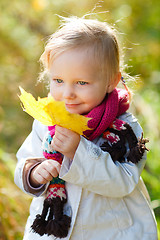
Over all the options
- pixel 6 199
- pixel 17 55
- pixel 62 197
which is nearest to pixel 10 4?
pixel 17 55

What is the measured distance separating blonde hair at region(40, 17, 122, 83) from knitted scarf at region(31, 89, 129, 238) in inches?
6.0

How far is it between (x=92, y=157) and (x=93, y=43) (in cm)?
53

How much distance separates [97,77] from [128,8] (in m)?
4.19

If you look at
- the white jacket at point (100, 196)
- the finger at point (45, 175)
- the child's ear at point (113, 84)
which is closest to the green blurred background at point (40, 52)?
the white jacket at point (100, 196)

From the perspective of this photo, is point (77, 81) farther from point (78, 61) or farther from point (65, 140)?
point (65, 140)

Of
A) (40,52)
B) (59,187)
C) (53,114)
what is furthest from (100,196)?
(40,52)

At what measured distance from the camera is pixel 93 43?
59.1 inches

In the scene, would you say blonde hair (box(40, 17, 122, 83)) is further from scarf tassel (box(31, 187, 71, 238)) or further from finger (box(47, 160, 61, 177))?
scarf tassel (box(31, 187, 71, 238))

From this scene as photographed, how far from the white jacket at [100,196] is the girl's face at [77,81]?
0.64 ft

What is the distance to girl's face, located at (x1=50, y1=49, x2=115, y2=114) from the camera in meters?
1.46

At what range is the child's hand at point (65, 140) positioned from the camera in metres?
1.41

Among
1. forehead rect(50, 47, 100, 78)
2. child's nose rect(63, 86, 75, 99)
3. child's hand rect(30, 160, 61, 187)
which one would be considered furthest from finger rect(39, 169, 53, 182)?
forehead rect(50, 47, 100, 78)

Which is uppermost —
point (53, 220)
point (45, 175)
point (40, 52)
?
point (45, 175)

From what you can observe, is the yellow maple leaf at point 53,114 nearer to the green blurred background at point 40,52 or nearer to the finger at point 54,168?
the finger at point 54,168
